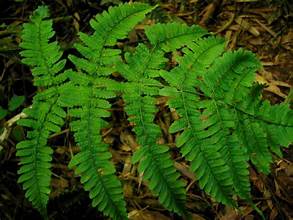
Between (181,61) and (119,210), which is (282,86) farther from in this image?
(119,210)

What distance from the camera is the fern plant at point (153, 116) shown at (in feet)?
4.78

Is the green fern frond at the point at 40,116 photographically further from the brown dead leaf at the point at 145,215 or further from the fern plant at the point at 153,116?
the brown dead leaf at the point at 145,215

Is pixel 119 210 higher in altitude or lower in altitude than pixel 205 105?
lower

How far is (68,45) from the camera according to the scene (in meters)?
2.60

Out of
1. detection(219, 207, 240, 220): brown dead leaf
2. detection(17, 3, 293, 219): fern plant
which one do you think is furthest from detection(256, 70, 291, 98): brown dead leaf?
detection(17, 3, 293, 219): fern plant

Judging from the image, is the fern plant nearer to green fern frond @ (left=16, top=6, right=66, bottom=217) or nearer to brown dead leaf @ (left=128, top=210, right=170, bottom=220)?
green fern frond @ (left=16, top=6, right=66, bottom=217)

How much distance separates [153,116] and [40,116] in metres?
0.48

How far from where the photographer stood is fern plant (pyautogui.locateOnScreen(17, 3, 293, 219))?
146 centimetres

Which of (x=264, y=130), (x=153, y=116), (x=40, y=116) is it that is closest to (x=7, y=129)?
(x=40, y=116)

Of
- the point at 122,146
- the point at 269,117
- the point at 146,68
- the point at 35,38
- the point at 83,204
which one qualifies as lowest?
the point at 83,204

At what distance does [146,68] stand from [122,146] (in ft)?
2.89

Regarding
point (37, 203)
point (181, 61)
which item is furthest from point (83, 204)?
point (181, 61)

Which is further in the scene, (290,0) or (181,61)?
(290,0)

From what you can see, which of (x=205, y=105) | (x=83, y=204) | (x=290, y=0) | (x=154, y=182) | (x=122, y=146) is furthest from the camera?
(x=290, y=0)
